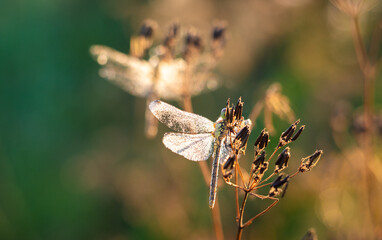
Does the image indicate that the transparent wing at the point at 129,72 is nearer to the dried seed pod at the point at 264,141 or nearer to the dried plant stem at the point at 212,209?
the dried plant stem at the point at 212,209

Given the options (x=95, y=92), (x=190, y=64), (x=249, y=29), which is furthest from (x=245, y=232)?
(x=249, y=29)

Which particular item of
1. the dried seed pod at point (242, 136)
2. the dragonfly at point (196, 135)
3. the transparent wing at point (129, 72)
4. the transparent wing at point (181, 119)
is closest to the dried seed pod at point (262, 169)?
the dried seed pod at point (242, 136)

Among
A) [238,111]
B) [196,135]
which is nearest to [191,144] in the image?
[196,135]

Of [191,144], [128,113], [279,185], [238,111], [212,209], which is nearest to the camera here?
[279,185]

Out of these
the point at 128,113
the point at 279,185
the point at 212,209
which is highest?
the point at 128,113

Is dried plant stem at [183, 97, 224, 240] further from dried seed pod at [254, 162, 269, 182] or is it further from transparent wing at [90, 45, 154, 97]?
dried seed pod at [254, 162, 269, 182]

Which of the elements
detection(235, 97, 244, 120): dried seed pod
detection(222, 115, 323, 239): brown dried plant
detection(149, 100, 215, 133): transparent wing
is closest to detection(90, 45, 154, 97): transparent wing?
detection(149, 100, 215, 133): transparent wing

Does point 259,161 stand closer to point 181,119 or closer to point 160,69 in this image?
point 181,119
